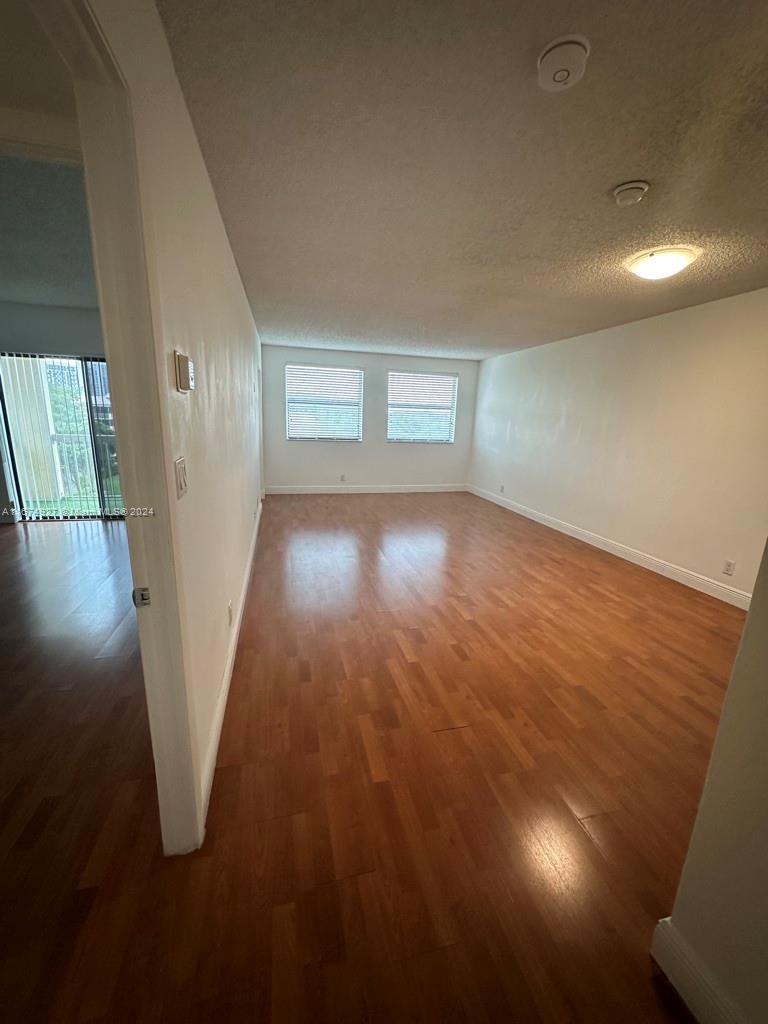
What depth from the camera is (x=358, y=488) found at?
6715mm

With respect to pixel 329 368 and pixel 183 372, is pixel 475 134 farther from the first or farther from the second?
pixel 329 368

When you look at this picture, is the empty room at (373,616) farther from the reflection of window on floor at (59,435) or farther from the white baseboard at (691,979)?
the reflection of window on floor at (59,435)

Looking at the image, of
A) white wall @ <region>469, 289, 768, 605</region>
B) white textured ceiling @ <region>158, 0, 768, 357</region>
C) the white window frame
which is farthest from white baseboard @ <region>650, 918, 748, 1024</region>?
the white window frame

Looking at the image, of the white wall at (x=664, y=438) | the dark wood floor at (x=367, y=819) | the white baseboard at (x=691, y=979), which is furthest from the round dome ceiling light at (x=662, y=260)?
the white baseboard at (x=691, y=979)

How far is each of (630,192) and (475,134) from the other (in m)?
0.82

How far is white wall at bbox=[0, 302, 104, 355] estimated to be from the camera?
13.6 ft

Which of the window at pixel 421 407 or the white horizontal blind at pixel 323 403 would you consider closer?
the white horizontal blind at pixel 323 403

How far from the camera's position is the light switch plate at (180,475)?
107 cm

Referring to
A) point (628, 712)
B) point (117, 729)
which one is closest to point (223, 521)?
point (117, 729)

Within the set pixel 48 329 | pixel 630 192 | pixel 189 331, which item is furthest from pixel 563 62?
pixel 48 329

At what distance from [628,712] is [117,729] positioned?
7.91 feet

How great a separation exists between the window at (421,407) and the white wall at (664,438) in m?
1.58

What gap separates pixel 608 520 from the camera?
167 inches

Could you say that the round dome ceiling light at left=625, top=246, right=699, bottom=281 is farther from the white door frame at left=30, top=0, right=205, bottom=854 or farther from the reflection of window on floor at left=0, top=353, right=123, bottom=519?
the reflection of window on floor at left=0, top=353, right=123, bottom=519
